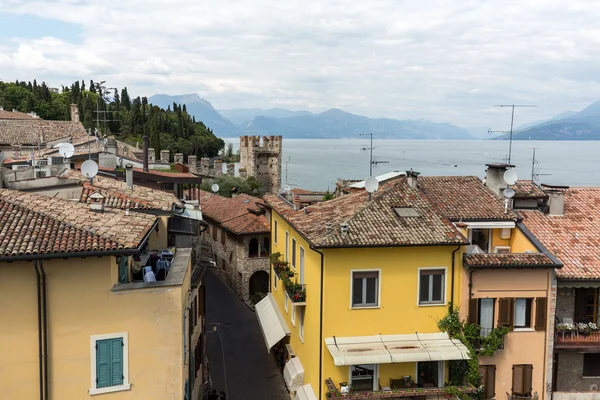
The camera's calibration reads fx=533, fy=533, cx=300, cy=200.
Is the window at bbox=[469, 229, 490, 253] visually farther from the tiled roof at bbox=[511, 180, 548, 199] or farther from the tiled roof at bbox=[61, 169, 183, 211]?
the tiled roof at bbox=[61, 169, 183, 211]

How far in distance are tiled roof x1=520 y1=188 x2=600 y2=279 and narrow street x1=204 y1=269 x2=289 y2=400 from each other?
1038 centimetres

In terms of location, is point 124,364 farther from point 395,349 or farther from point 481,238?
point 481,238

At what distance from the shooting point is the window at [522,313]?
15544 millimetres

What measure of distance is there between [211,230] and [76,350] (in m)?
24.3

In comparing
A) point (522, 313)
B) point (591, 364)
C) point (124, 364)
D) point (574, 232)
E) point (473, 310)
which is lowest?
point (591, 364)

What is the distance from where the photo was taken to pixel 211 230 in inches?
1364

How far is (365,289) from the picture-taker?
15023 millimetres

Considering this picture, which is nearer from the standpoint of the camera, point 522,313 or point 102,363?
point 102,363

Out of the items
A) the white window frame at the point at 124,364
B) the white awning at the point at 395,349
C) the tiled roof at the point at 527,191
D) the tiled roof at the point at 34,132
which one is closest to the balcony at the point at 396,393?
the white awning at the point at 395,349

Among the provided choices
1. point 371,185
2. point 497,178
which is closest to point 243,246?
point 371,185

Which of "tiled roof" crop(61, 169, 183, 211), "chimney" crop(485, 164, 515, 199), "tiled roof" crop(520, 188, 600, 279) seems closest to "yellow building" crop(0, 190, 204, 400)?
"tiled roof" crop(61, 169, 183, 211)

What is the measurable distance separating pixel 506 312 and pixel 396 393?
4.08m

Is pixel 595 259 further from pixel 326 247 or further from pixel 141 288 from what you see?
pixel 141 288

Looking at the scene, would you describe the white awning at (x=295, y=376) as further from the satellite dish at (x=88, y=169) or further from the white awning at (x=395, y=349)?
the satellite dish at (x=88, y=169)
